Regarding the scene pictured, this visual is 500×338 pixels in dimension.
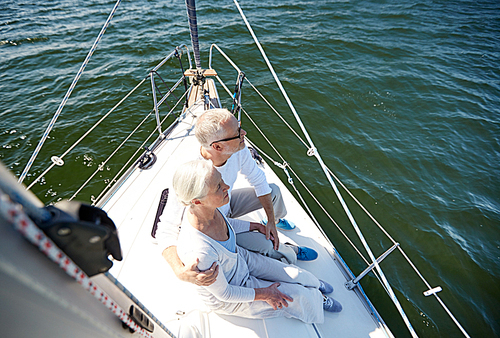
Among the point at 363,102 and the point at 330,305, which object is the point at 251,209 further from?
the point at 363,102

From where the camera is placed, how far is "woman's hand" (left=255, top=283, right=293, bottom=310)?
143 cm

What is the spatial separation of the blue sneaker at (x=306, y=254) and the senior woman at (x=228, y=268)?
341mm

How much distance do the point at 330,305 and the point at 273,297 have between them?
1.77ft

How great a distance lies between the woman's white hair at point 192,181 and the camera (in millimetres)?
1198

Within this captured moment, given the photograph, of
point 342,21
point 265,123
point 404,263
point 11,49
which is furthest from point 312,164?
point 11,49

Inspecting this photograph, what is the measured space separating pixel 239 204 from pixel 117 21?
887cm

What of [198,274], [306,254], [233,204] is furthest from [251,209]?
[198,274]

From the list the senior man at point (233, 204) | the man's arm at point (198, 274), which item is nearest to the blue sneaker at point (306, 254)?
the senior man at point (233, 204)

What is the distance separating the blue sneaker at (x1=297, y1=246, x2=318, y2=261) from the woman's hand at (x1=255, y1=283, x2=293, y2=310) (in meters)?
0.59

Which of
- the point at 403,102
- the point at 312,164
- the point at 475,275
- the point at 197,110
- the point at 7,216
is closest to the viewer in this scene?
the point at 7,216

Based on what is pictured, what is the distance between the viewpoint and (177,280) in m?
1.69

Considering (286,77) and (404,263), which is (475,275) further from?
(286,77)

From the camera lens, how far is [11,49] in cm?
658

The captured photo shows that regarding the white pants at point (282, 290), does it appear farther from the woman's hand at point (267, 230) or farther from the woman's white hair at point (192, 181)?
the woman's white hair at point (192, 181)
